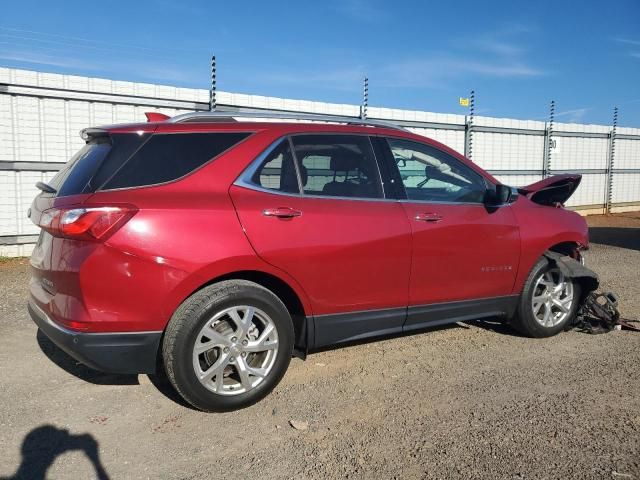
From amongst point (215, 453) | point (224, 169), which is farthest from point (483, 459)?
point (224, 169)

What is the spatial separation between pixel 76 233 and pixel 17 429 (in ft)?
3.96

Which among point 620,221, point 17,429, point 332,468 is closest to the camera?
point 332,468

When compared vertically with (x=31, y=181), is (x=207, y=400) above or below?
below

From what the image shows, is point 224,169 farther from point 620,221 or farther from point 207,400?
point 620,221

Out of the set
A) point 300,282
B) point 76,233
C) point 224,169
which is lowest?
point 300,282

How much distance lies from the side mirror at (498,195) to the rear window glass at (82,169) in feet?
9.45

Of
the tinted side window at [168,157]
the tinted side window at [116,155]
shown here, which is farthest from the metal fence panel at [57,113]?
the tinted side window at [168,157]

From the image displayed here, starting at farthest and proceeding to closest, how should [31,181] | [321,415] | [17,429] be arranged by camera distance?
[31,181] → [321,415] → [17,429]

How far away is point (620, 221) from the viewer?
16172 mm

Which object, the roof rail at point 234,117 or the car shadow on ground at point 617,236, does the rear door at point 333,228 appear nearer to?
the roof rail at point 234,117

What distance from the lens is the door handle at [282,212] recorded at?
11.3 feet

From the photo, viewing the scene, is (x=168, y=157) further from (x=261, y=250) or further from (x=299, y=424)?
(x=299, y=424)

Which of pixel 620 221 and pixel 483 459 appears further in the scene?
pixel 620 221

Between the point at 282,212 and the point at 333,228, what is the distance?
0.38m
